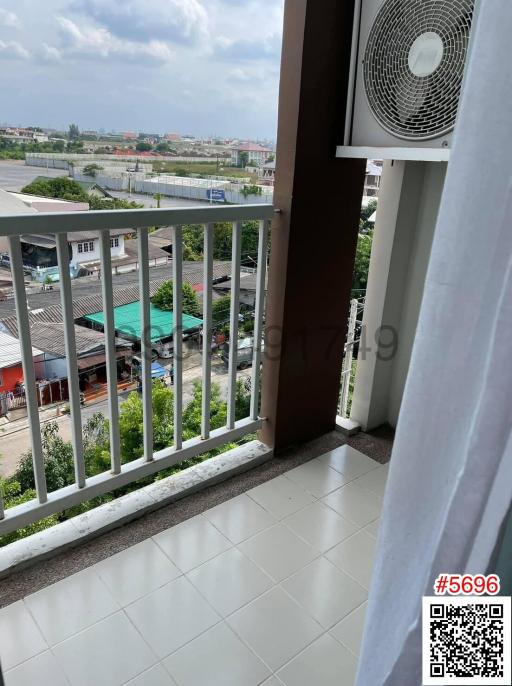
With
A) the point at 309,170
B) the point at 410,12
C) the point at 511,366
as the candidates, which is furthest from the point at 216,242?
the point at 511,366

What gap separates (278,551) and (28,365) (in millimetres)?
1072

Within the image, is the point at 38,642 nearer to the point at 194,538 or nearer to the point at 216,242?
the point at 194,538

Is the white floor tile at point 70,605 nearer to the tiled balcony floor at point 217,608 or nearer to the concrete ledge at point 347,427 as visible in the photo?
the tiled balcony floor at point 217,608

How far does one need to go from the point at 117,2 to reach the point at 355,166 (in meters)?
1.14

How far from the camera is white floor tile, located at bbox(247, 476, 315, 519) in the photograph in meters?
2.01

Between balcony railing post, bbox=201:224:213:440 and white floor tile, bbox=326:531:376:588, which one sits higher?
balcony railing post, bbox=201:224:213:440

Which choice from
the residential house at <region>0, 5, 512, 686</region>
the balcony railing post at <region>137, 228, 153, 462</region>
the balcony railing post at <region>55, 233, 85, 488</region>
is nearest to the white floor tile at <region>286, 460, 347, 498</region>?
the residential house at <region>0, 5, 512, 686</region>

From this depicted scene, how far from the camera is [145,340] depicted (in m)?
1.83

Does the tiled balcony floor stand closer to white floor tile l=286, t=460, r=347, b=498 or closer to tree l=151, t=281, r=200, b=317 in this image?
white floor tile l=286, t=460, r=347, b=498

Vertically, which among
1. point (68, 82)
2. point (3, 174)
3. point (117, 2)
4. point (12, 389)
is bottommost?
point (12, 389)

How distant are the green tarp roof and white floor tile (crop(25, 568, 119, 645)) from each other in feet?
2.73

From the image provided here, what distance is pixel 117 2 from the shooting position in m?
1.26

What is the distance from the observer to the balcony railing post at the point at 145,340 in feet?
5.61

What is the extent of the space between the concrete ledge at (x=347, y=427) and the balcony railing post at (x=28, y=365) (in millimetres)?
1441
